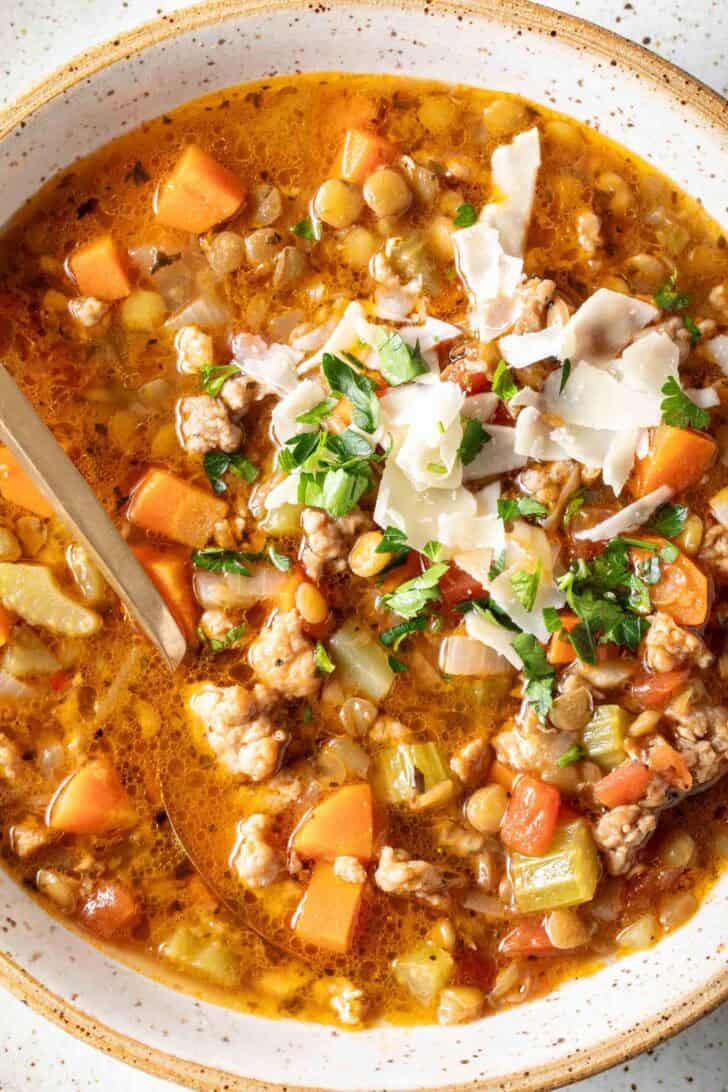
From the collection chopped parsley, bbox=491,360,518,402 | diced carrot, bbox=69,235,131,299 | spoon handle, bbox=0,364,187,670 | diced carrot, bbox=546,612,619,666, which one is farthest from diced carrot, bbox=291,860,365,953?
diced carrot, bbox=69,235,131,299

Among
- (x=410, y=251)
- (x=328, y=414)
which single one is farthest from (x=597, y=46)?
(x=328, y=414)

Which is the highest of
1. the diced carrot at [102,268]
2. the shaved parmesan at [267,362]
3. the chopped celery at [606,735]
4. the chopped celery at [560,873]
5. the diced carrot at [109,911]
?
the diced carrot at [102,268]

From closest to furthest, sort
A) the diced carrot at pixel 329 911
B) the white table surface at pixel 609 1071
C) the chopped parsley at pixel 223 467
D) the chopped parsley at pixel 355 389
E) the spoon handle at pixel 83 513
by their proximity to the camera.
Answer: the spoon handle at pixel 83 513 → the chopped parsley at pixel 355 389 → the diced carrot at pixel 329 911 → the chopped parsley at pixel 223 467 → the white table surface at pixel 609 1071

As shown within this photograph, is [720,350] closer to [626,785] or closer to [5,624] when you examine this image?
[626,785]

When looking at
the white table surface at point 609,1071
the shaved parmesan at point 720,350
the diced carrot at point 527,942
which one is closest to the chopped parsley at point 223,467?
the white table surface at point 609,1071

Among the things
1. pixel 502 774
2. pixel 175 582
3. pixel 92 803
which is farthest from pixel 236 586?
pixel 502 774

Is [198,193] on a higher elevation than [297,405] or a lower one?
higher

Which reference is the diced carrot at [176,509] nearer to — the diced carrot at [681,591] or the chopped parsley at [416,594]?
the chopped parsley at [416,594]
